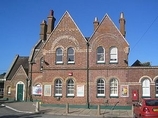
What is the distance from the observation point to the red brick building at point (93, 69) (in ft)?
99.8

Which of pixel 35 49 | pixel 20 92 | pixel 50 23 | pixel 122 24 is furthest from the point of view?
pixel 35 49

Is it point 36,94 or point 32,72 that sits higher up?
point 32,72

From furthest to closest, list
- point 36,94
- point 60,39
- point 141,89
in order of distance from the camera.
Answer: point 36,94, point 60,39, point 141,89

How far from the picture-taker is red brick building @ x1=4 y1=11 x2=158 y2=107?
99.8ft

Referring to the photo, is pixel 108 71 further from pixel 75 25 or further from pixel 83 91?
pixel 75 25

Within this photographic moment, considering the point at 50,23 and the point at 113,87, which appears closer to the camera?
the point at 113,87

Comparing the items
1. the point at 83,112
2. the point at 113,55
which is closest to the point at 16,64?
the point at 113,55

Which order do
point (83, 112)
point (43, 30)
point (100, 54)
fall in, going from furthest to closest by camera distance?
point (43, 30) < point (100, 54) < point (83, 112)

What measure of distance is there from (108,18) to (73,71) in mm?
7615

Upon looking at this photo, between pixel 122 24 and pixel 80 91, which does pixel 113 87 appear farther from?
pixel 122 24

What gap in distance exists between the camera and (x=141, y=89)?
3023cm

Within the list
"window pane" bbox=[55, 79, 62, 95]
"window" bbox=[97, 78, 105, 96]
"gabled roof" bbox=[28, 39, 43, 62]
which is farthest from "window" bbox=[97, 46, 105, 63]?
"gabled roof" bbox=[28, 39, 43, 62]

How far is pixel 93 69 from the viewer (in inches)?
1234

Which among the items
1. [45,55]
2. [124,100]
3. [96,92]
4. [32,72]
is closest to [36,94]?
[32,72]
